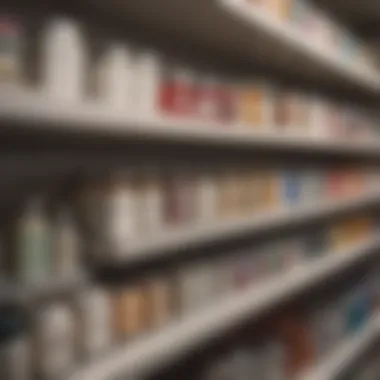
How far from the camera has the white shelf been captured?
160 centimetres

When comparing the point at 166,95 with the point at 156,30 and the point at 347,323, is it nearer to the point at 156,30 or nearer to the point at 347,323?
the point at 156,30

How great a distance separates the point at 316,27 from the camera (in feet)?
7.25

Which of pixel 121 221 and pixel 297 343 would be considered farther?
pixel 297 343

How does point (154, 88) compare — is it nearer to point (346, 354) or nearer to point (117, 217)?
point (117, 217)

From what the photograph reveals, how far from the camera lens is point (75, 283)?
1283 millimetres

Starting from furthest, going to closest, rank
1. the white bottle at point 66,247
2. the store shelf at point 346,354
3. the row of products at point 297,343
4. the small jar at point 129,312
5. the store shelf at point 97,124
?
the store shelf at point 346,354, the row of products at point 297,343, the small jar at point 129,312, the white bottle at point 66,247, the store shelf at point 97,124

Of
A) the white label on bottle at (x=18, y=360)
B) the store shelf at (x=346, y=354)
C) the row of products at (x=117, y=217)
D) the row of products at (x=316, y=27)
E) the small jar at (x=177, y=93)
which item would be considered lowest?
the store shelf at (x=346, y=354)

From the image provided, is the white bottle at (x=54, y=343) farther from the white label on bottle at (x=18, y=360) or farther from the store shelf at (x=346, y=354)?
the store shelf at (x=346, y=354)

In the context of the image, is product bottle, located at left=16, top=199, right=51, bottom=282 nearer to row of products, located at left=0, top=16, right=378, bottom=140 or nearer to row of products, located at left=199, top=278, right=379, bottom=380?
row of products, located at left=0, top=16, right=378, bottom=140

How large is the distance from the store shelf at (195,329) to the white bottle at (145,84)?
52 cm

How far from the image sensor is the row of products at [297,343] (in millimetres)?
1985

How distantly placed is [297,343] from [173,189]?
103cm

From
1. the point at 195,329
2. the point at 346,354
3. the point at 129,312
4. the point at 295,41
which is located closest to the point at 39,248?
the point at 129,312

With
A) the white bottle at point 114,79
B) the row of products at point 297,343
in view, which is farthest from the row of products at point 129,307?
the white bottle at point 114,79
